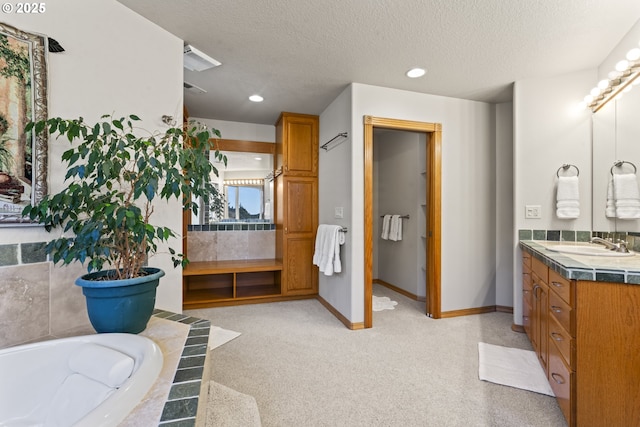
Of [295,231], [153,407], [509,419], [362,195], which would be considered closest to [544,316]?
[509,419]

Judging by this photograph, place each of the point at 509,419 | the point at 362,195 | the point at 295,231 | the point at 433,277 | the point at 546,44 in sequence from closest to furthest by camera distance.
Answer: the point at 509,419 < the point at 546,44 < the point at 362,195 < the point at 433,277 < the point at 295,231

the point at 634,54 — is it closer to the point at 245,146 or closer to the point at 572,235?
the point at 572,235

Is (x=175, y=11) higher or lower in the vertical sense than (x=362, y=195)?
higher

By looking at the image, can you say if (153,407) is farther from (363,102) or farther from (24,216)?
(363,102)

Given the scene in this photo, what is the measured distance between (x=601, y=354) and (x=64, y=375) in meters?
2.21

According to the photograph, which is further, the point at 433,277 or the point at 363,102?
the point at 433,277

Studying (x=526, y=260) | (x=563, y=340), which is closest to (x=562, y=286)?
(x=563, y=340)

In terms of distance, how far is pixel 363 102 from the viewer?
270cm

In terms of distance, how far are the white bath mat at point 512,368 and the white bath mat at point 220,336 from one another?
189cm

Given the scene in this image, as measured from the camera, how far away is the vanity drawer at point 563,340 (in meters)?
1.35

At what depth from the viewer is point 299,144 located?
11.5 ft

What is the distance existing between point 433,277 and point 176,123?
2655mm

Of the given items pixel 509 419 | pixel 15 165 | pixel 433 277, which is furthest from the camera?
pixel 433 277

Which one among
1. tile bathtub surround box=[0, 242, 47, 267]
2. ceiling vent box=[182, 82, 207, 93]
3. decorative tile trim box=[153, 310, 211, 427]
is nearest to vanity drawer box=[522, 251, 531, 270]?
decorative tile trim box=[153, 310, 211, 427]
